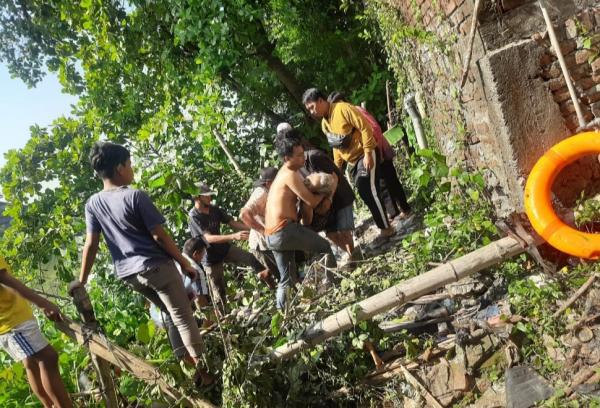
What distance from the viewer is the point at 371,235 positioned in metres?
6.13

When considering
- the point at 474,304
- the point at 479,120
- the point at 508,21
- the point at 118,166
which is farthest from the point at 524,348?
the point at 118,166

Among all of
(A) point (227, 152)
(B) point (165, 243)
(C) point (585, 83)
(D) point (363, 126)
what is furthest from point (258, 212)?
(A) point (227, 152)

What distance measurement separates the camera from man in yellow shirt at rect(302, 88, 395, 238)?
4895mm

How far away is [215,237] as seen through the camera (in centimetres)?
535

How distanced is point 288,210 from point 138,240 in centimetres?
129

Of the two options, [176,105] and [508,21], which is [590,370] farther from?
[176,105]

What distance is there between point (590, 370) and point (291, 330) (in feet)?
6.17

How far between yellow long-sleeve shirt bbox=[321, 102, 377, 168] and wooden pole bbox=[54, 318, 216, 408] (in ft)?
9.55

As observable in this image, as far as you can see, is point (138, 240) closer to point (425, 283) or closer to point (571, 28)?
point (425, 283)

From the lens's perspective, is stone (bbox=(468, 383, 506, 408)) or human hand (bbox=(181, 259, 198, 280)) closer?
stone (bbox=(468, 383, 506, 408))

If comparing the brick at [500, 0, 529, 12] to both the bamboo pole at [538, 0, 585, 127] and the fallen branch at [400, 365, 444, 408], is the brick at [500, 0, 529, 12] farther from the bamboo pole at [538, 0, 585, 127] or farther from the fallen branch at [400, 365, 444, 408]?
the fallen branch at [400, 365, 444, 408]

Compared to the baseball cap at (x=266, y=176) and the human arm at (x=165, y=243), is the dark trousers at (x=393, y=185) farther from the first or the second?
the human arm at (x=165, y=243)

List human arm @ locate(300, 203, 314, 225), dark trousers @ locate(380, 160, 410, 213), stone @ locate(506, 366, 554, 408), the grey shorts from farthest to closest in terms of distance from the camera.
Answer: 1. dark trousers @ locate(380, 160, 410, 213)
2. the grey shorts
3. human arm @ locate(300, 203, 314, 225)
4. stone @ locate(506, 366, 554, 408)

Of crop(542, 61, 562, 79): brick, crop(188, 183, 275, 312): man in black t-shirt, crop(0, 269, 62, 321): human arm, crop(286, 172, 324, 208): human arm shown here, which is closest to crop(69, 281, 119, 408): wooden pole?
crop(0, 269, 62, 321): human arm
